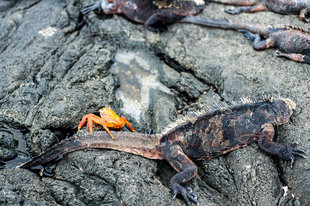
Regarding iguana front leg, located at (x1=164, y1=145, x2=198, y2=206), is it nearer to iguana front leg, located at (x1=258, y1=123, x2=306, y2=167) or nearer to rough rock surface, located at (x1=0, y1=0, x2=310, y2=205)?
rough rock surface, located at (x1=0, y1=0, x2=310, y2=205)

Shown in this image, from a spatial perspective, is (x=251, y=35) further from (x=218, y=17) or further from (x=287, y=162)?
(x=287, y=162)

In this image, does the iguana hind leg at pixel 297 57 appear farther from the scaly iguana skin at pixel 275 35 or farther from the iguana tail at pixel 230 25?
the iguana tail at pixel 230 25

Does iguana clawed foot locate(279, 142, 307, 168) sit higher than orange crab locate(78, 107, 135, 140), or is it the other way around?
orange crab locate(78, 107, 135, 140)

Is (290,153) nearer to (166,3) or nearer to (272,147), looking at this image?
(272,147)

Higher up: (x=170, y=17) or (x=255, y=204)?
(x=170, y=17)

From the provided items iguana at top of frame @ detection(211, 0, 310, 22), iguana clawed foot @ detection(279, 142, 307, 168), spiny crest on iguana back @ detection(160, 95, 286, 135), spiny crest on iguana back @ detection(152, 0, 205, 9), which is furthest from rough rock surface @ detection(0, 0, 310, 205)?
spiny crest on iguana back @ detection(152, 0, 205, 9)

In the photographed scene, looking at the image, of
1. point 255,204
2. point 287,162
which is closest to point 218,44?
point 287,162
